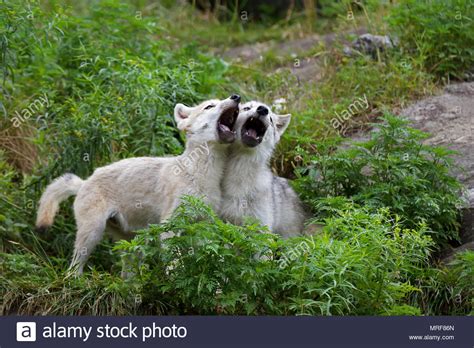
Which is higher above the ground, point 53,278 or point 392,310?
point 392,310

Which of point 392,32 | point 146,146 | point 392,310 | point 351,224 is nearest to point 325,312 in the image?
point 392,310

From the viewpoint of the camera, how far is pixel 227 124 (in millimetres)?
8789

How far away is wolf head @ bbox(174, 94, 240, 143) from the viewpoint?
8.62 meters

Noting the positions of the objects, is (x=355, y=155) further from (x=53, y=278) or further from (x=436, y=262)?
(x=53, y=278)

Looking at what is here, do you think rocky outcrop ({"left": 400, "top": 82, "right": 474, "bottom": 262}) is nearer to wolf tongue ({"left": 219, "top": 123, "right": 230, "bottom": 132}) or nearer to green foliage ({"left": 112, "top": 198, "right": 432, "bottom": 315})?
green foliage ({"left": 112, "top": 198, "right": 432, "bottom": 315})

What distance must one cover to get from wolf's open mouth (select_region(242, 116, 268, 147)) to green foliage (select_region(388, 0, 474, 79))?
367cm

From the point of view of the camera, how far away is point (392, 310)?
7.30m

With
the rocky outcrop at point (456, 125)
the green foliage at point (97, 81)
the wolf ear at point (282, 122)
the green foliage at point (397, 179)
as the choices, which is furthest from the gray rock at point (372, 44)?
the wolf ear at point (282, 122)

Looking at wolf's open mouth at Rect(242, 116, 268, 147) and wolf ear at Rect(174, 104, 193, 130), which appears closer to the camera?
wolf's open mouth at Rect(242, 116, 268, 147)

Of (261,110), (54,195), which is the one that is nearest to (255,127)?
(261,110)

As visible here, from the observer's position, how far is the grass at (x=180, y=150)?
24.1 ft

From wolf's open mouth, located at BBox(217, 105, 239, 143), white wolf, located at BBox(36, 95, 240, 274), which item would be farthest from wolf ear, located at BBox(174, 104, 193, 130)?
wolf's open mouth, located at BBox(217, 105, 239, 143)

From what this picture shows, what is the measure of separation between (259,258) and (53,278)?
219 centimetres

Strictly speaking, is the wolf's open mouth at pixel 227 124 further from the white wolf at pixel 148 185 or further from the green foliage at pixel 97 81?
the green foliage at pixel 97 81
